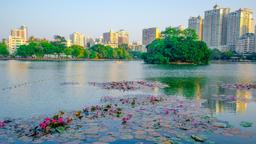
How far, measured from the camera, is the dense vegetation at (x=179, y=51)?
83062mm

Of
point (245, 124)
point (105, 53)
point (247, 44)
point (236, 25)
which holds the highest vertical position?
point (236, 25)

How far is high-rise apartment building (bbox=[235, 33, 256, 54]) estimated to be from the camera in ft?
561

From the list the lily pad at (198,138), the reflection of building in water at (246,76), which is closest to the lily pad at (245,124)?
the lily pad at (198,138)

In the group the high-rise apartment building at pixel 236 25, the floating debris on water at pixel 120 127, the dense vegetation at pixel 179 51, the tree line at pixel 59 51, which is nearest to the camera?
the floating debris on water at pixel 120 127

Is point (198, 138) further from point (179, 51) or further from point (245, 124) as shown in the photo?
point (179, 51)

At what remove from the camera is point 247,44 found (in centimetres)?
17375

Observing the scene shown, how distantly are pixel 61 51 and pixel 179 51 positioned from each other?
6949 cm

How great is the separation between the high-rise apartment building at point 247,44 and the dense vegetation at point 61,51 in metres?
80.4

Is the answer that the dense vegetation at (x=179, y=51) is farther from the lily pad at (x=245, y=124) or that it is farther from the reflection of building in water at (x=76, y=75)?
the lily pad at (x=245, y=124)

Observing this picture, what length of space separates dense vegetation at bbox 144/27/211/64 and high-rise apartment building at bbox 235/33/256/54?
97.6m

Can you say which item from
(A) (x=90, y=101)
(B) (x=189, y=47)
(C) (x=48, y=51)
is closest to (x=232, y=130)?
(A) (x=90, y=101)

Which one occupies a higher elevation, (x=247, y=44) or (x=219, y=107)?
(x=247, y=44)

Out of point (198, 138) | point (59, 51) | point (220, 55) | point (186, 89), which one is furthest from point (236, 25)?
point (198, 138)

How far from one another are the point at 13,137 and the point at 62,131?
156cm
